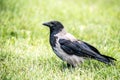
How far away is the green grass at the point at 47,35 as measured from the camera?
5.95 meters

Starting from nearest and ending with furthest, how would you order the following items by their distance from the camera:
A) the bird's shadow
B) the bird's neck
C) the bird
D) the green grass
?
the green grass → the bird's shadow → the bird → the bird's neck

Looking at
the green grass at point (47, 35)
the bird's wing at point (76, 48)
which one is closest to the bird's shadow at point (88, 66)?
the green grass at point (47, 35)

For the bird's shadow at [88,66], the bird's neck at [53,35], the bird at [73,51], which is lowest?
the bird's shadow at [88,66]

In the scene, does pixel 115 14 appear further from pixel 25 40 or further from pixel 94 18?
pixel 25 40

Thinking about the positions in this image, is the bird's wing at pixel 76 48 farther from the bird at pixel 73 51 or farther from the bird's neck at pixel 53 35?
the bird's neck at pixel 53 35

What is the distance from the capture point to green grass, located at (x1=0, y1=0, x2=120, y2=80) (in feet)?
19.5

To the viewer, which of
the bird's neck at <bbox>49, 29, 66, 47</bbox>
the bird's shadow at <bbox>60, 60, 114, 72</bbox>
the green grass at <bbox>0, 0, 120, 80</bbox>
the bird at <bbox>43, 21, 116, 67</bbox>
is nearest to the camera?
the green grass at <bbox>0, 0, 120, 80</bbox>

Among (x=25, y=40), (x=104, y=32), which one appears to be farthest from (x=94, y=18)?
(x=25, y=40)

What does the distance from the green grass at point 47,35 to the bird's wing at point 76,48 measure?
18 centimetres

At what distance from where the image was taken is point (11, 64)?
20.3 ft

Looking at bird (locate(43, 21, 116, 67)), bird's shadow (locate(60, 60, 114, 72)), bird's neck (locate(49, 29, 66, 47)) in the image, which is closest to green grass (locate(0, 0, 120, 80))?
bird's shadow (locate(60, 60, 114, 72))

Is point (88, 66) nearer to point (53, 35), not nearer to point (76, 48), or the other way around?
point (76, 48)

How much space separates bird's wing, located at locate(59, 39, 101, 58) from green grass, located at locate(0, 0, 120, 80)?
0.58ft

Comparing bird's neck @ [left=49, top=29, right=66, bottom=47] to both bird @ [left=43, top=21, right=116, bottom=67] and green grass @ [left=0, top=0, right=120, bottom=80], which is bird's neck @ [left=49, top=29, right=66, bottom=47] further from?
green grass @ [left=0, top=0, right=120, bottom=80]
